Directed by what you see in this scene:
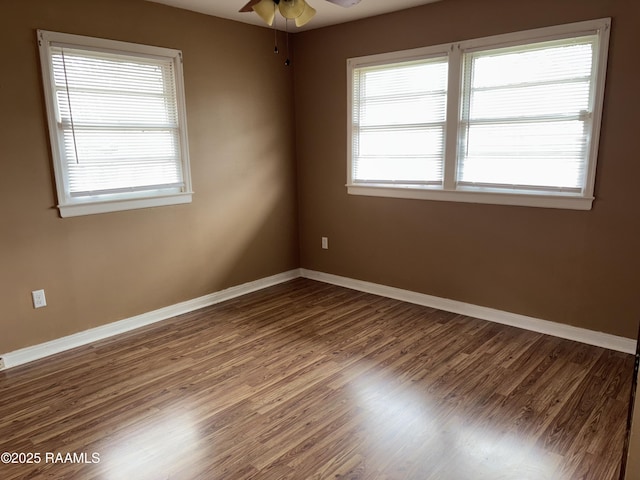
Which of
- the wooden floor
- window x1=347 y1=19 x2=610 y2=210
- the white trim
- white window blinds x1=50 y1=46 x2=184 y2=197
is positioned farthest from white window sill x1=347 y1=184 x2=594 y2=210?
white window blinds x1=50 y1=46 x2=184 y2=197

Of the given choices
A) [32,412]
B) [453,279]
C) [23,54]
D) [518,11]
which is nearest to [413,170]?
[453,279]

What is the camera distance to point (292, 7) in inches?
94.1

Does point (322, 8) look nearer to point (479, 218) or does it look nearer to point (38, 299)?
point (479, 218)

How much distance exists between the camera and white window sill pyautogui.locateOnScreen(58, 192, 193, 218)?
322 centimetres

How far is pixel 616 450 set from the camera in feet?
7.04

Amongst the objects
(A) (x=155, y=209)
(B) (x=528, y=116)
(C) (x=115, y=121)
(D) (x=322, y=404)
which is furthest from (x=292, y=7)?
(D) (x=322, y=404)

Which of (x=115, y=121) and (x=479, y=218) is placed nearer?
(x=115, y=121)

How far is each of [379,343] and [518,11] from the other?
8.47 feet

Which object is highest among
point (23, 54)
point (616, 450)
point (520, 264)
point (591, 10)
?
point (591, 10)

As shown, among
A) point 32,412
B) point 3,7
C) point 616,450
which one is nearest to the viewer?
point 616,450

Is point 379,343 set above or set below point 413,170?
below

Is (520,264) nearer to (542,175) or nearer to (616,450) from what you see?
(542,175)

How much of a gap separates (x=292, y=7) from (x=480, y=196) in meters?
2.06

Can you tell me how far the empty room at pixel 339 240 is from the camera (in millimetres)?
2322
